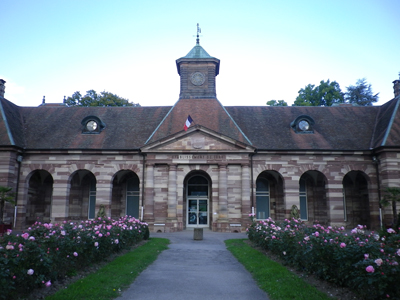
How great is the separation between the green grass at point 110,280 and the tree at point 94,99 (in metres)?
34.5

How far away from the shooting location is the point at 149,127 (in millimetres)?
29516

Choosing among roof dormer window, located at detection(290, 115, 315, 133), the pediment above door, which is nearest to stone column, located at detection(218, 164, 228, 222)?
the pediment above door

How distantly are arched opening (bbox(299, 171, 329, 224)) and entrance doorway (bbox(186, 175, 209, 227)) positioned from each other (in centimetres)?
770

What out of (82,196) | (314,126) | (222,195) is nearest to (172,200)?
(222,195)

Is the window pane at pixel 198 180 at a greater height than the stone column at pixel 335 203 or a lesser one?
greater

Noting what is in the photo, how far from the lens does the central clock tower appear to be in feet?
105

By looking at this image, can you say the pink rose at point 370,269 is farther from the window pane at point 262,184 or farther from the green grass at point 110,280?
the window pane at point 262,184

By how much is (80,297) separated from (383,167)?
23880 mm

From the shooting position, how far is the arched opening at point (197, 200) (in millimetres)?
27719

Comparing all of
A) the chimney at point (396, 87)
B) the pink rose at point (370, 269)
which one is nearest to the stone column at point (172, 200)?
the pink rose at point (370, 269)

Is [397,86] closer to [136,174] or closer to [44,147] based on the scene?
[136,174]

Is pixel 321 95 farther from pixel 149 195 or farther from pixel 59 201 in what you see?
pixel 59 201

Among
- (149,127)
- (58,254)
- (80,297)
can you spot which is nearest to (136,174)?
(149,127)

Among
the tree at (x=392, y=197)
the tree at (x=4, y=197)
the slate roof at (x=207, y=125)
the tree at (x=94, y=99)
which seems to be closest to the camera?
the tree at (x=4, y=197)
